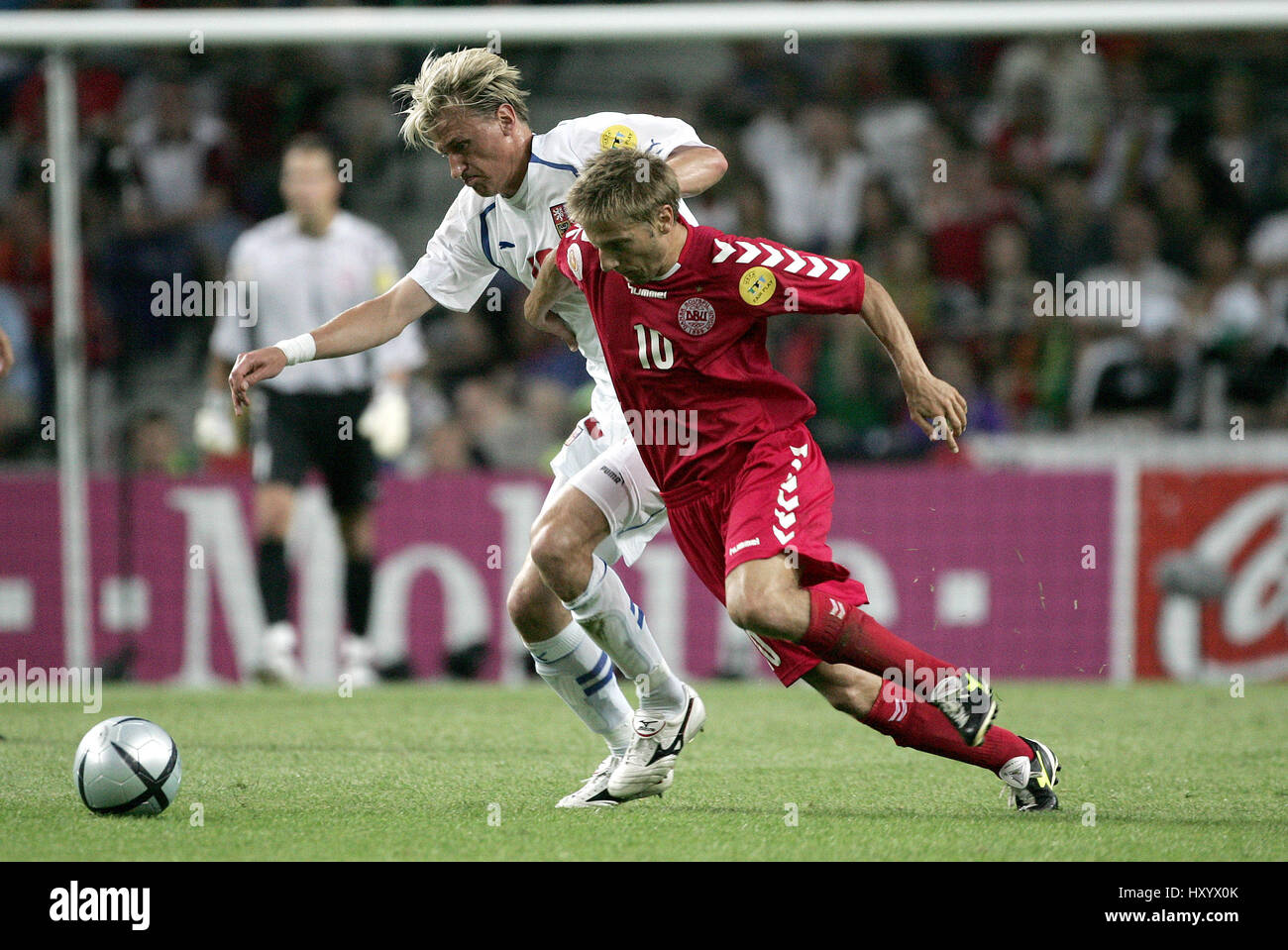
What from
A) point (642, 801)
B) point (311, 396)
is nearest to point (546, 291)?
point (642, 801)

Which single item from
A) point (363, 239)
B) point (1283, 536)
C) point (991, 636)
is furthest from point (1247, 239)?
point (363, 239)

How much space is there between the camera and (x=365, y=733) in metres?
6.39

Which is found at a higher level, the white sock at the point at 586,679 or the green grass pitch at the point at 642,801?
the white sock at the point at 586,679

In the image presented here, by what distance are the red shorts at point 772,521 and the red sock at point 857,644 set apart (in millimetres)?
60

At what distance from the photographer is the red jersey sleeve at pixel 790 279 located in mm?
4406

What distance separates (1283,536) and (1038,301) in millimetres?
2242

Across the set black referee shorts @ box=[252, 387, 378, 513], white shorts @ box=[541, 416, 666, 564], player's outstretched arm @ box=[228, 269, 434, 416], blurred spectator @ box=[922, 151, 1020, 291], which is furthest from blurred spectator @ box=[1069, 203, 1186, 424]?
player's outstretched arm @ box=[228, 269, 434, 416]

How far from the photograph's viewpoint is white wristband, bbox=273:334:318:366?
4980mm

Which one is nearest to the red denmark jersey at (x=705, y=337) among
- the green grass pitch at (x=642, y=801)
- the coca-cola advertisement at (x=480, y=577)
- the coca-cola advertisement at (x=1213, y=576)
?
the green grass pitch at (x=642, y=801)

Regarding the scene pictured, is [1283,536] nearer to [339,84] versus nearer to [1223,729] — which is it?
[1223,729]

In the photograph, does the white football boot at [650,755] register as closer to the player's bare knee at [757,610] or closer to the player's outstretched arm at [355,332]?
the player's bare knee at [757,610]

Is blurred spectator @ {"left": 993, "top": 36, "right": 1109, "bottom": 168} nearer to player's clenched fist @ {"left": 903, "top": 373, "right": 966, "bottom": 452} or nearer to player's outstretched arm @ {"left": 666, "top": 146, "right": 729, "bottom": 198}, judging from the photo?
player's outstretched arm @ {"left": 666, "top": 146, "right": 729, "bottom": 198}

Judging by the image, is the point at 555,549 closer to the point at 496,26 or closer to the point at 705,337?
the point at 705,337

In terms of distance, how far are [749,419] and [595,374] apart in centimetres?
83
